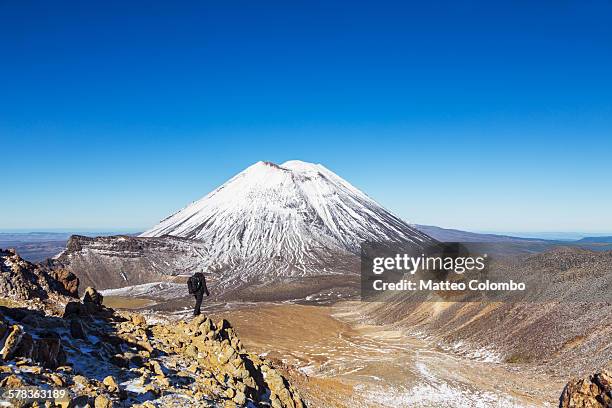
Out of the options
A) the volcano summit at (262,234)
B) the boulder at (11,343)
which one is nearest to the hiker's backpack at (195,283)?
the boulder at (11,343)

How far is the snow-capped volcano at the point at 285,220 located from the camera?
8825cm

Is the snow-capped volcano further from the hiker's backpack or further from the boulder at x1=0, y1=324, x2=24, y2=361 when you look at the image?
the boulder at x1=0, y1=324, x2=24, y2=361

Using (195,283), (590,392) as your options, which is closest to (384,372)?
(195,283)

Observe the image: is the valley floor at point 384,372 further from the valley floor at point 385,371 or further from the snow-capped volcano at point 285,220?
the snow-capped volcano at point 285,220

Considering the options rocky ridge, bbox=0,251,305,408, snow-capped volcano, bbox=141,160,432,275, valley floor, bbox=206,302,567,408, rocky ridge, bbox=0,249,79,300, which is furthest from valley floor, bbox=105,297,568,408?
snow-capped volcano, bbox=141,160,432,275

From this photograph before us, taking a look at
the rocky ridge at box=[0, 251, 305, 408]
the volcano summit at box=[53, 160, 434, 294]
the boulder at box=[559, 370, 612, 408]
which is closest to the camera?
the rocky ridge at box=[0, 251, 305, 408]

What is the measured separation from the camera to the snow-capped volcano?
88250 mm

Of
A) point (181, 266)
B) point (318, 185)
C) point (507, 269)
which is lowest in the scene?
point (181, 266)

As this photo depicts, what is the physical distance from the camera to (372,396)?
56.5ft

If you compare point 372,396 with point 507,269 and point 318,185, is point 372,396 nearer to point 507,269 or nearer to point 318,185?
point 507,269

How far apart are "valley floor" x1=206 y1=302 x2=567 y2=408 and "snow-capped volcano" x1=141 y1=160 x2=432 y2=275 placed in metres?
46.2

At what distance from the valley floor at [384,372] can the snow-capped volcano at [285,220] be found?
46.2 meters

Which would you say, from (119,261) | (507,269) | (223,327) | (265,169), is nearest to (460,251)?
(507,269)

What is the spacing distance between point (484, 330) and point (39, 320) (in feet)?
83.1
